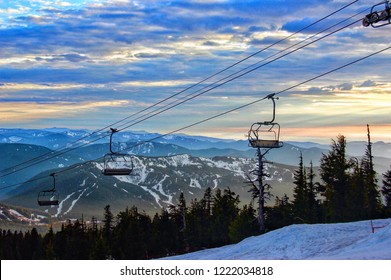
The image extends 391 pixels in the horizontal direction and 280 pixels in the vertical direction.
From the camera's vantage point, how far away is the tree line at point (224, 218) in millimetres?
77500

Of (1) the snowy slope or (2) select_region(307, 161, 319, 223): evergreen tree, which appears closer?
(1) the snowy slope

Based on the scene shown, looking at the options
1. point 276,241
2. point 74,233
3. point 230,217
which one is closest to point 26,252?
point 74,233

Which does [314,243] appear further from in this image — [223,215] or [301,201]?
[223,215]

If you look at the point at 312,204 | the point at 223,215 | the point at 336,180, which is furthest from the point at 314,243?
the point at 223,215

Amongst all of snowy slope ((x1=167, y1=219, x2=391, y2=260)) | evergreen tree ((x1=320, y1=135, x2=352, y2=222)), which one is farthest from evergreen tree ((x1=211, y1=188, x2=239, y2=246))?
snowy slope ((x1=167, y1=219, x2=391, y2=260))

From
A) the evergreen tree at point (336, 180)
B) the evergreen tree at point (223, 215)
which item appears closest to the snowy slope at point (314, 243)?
the evergreen tree at point (336, 180)

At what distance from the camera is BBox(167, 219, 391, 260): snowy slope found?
3281 cm

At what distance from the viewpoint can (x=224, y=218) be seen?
90.3 metres

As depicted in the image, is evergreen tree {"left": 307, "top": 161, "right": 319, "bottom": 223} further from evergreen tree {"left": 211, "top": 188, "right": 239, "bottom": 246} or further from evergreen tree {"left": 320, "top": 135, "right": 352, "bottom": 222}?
evergreen tree {"left": 211, "top": 188, "right": 239, "bottom": 246}

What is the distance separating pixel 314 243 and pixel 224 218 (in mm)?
53174

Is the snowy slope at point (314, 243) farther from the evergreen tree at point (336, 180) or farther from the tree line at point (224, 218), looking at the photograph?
the evergreen tree at point (336, 180)

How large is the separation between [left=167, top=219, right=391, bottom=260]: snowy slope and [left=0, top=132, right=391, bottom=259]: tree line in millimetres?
19739

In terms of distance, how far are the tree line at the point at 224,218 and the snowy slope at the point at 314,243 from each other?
1974 cm
